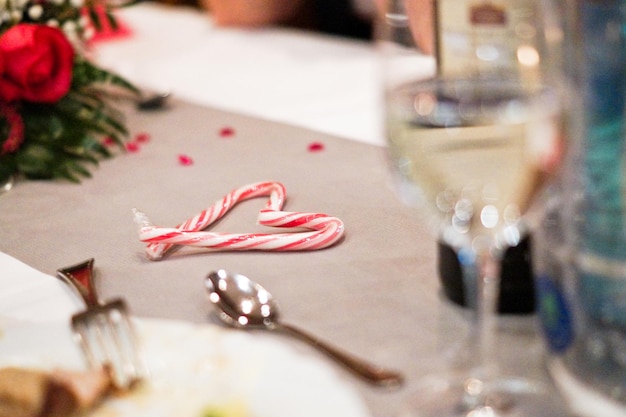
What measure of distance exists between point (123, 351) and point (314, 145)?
61 cm

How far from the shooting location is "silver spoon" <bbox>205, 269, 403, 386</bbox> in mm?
568

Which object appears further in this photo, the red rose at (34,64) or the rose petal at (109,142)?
the rose petal at (109,142)

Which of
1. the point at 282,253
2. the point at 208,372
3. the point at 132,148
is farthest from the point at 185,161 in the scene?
the point at 208,372

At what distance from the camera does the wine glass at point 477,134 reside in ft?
1.59

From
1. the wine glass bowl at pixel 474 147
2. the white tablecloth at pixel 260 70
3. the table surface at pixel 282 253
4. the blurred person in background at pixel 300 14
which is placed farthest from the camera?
the blurred person in background at pixel 300 14

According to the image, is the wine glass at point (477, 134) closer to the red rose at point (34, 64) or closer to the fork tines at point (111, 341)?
the fork tines at point (111, 341)

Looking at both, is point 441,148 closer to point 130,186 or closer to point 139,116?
point 130,186

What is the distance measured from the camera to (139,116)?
1408mm

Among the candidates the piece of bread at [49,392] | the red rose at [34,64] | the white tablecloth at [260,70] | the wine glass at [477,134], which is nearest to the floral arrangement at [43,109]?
the red rose at [34,64]

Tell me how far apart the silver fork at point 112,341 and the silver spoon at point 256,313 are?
93 millimetres

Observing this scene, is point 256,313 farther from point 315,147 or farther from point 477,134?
point 315,147

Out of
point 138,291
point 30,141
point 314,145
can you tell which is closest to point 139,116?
point 30,141

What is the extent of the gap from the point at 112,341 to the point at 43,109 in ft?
2.33

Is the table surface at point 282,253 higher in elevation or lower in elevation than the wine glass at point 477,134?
lower
